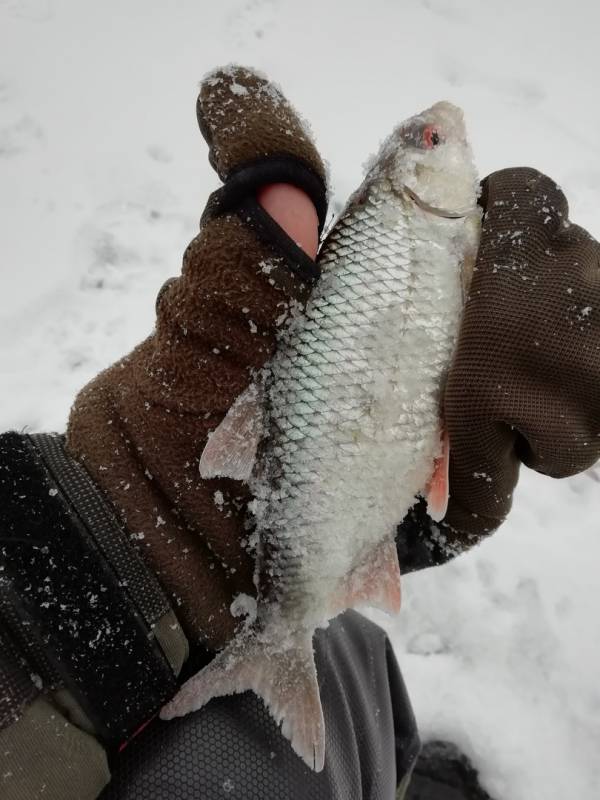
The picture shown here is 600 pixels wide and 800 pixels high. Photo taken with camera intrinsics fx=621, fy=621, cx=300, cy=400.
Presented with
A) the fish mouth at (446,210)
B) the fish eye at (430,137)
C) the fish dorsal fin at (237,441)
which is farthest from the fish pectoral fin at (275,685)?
the fish eye at (430,137)

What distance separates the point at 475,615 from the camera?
2.23 meters

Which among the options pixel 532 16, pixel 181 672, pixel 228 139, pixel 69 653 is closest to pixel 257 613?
pixel 181 672

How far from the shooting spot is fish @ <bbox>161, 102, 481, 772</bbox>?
1.14 metres

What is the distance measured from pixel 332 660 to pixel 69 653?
0.70m

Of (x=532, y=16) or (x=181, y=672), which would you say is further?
(x=532, y=16)

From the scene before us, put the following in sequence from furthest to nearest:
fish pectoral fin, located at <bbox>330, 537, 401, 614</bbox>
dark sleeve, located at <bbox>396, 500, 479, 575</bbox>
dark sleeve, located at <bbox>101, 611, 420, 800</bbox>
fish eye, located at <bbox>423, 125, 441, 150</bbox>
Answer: dark sleeve, located at <bbox>396, 500, 479, 575</bbox>
fish eye, located at <bbox>423, 125, 441, 150</bbox>
fish pectoral fin, located at <bbox>330, 537, 401, 614</bbox>
dark sleeve, located at <bbox>101, 611, 420, 800</bbox>

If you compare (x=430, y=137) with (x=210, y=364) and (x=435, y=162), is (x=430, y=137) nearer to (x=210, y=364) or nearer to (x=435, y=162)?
(x=435, y=162)

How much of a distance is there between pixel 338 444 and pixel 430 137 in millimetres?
704

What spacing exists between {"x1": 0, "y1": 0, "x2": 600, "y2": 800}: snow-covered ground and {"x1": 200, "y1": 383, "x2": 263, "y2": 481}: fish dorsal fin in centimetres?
137

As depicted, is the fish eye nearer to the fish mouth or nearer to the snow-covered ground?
the fish mouth

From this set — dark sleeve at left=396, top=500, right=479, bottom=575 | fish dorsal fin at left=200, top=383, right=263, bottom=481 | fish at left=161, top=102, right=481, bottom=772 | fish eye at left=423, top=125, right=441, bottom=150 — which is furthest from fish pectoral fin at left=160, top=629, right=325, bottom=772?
fish eye at left=423, top=125, right=441, bottom=150

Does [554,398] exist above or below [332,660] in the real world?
above

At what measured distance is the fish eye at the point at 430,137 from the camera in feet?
4.36

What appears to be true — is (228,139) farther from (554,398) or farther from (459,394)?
(554,398)
